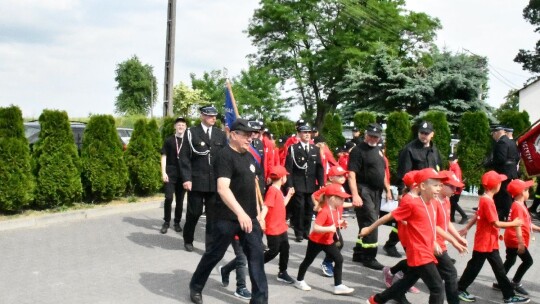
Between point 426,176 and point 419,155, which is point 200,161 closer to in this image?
point 419,155

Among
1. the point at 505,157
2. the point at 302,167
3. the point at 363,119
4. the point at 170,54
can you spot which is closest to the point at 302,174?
the point at 302,167

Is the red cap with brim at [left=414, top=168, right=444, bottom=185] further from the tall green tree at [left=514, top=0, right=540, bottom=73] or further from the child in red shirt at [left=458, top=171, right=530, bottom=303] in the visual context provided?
the tall green tree at [left=514, top=0, right=540, bottom=73]

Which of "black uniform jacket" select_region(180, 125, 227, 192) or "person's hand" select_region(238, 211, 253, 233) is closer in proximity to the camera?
"person's hand" select_region(238, 211, 253, 233)

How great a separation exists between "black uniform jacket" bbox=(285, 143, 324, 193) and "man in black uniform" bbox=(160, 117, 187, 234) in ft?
6.07

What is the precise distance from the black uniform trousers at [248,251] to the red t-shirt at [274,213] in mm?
1192

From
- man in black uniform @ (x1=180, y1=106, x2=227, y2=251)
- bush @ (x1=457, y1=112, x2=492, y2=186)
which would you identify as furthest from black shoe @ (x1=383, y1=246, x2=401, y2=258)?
bush @ (x1=457, y1=112, x2=492, y2=186)

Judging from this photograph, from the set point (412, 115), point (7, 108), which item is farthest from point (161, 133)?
point (412, 115)

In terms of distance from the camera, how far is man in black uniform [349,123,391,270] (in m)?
7.84

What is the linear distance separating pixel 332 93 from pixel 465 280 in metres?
37.0

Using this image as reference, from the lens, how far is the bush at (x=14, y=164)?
10.5 metres

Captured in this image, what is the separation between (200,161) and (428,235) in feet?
12.3

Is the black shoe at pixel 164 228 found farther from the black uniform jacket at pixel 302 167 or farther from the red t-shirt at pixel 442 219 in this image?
the red t-shirt at pixel 442 219

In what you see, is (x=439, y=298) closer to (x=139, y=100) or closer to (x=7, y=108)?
(x=7, y=108)

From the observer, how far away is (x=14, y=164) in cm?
1064
